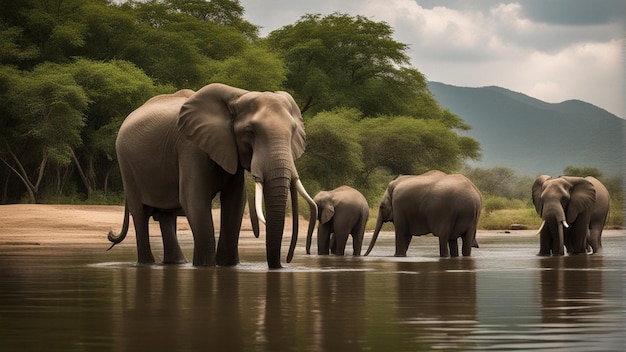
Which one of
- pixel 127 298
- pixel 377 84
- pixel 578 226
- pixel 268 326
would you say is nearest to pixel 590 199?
pixel 578 226

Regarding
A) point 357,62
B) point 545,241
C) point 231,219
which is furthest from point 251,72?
point 231,219

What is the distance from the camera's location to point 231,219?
1702cm

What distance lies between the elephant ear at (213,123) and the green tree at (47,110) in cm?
3214

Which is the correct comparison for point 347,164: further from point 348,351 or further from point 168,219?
point 348,351

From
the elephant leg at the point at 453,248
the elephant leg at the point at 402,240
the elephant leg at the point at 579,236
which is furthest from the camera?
the elephant leg at the point at 579,236

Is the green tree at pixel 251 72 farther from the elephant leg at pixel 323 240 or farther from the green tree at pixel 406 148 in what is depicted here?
the elephant leg at pixel 323 240

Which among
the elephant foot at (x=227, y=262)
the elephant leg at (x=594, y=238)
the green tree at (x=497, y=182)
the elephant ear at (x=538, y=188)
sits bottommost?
the elephant foot at (x=227, y=262)

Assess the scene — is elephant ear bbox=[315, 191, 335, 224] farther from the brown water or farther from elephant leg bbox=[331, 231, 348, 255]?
the brown water

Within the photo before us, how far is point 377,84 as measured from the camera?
81.7 metres

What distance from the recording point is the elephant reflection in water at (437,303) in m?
8.52

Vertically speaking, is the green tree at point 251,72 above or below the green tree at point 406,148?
above

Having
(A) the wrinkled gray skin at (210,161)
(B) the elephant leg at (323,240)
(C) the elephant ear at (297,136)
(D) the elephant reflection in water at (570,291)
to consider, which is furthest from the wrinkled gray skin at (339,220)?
(C) the elephant ear at (297,136)

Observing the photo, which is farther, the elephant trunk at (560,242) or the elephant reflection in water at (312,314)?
the elephant trunk at (560,242)

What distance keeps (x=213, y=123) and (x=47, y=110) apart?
3563cm
